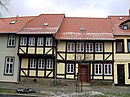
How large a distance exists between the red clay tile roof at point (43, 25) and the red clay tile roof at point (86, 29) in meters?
0.91

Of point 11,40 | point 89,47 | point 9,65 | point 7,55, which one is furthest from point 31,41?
point 89,47

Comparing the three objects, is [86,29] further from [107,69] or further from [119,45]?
→ [107,69]

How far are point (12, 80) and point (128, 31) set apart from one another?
15338mm

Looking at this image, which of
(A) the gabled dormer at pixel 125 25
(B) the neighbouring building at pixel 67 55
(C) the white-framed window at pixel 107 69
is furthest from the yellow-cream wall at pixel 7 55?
(A) the gabled dormer at pixel 125 25

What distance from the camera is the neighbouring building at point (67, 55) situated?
24.5 meters

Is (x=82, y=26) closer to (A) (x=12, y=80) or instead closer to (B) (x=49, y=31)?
(B) (x=49, y=31)

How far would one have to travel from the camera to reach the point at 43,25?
2698 cm

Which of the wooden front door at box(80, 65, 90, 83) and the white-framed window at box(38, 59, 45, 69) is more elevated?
the white-framed window at box(38, 59, 45, 69)

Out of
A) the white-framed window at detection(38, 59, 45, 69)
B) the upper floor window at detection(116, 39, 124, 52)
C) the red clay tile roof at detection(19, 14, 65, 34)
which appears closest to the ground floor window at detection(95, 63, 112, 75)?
the upper floor window at detection(116, 39, 124, 52)

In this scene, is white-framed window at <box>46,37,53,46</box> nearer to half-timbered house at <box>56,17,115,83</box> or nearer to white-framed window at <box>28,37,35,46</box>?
half-timbered house at <box>56,17,115,83</box>

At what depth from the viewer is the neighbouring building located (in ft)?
80.5

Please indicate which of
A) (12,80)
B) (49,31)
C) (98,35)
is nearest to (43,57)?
(49,31)

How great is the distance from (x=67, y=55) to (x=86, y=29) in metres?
4.56

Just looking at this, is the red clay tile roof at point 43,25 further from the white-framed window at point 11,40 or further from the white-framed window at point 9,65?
the white-framed window at point 9,65
